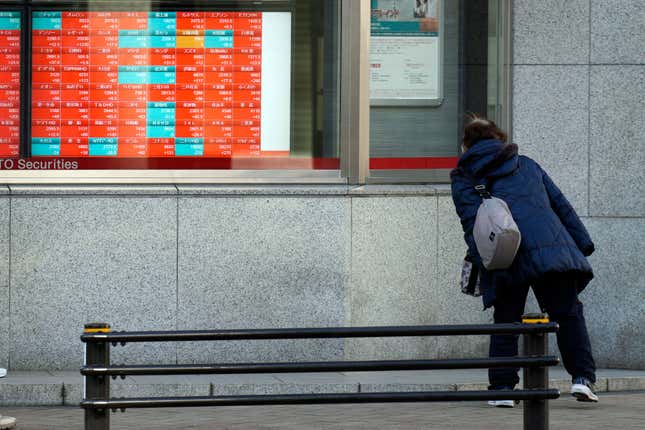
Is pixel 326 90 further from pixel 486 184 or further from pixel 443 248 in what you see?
pixel 486 184

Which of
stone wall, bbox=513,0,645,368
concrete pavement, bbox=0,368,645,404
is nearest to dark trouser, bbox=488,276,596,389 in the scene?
concrete pavement, bbox=0,368,645,404

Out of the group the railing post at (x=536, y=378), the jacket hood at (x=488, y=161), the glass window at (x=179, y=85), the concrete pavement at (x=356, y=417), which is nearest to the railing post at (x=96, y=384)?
the railing post at (x=536, y=378)

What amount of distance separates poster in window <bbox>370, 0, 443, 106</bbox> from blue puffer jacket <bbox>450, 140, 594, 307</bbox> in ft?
6.96

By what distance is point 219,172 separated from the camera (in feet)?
32.0

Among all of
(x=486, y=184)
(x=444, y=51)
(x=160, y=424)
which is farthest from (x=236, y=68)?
(x=160, y=424)

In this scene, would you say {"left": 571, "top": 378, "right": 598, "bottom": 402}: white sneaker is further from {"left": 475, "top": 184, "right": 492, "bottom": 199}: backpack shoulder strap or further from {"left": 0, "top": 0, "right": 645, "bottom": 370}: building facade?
{"left": 0, "top": 0, "right": 645, "bottom": 370}: building facade

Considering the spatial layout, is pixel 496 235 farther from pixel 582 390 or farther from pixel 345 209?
pixel 345 209

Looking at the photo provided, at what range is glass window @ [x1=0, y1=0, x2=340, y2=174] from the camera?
9719 millimetres

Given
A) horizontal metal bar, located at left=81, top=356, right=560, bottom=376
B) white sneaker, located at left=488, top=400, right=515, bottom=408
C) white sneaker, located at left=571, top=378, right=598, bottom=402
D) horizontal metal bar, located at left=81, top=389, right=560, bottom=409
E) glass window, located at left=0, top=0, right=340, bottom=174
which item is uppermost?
glass window, located at left=0, top=0, right=340, bottom=174

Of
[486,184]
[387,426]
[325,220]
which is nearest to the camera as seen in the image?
[387,426]

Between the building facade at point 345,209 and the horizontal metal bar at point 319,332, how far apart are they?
14.3 feet

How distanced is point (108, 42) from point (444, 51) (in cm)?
255

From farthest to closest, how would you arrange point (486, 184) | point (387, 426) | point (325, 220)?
point (325, 220) < point (486, 184) < point (387, 426)

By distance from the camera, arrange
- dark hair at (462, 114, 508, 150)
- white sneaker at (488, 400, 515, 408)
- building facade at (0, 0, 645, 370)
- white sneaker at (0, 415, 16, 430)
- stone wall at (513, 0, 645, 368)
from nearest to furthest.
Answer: white sneaker at (0, 415, 16, 430) → white sneaker at (488, 400, 515, 408) → dark hair at (462, 114, 508, 150) → building facade at (0, 0, 645, 370) → stone wall at (513, 0, 645, 368)
